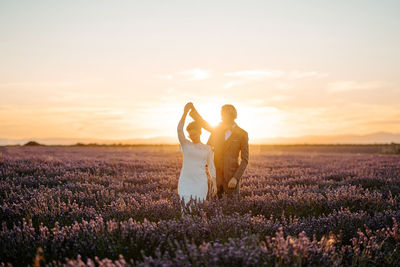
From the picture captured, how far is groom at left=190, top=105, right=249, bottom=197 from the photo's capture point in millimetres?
4770

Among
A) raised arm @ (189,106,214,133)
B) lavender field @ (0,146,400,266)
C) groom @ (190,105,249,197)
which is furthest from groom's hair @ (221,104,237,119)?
lavender field @ (0,146,400,266)

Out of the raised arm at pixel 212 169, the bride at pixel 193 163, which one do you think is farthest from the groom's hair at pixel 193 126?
the raised arm at pixel 212 169

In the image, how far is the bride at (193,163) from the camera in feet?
13.7

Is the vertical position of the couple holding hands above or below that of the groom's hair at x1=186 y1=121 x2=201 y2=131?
below

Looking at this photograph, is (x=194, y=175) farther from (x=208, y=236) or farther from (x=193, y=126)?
(x=208, y=236)

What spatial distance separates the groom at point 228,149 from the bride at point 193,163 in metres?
0.37

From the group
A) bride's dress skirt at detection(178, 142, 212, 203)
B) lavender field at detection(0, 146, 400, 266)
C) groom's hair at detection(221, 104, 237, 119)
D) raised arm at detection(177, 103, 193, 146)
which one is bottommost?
lavender field at detection(0, 146, 400, 266)

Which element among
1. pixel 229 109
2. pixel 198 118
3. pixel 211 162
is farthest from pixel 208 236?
pixel 229 109

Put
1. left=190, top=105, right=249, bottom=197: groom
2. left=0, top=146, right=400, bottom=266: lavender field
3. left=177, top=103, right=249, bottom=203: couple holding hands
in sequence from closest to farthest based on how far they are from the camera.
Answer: left=0, top=146, right=400, bottom=266: lavender field
left=177, top=103, right=249, bottom=203: couple holding hands
left=190, top=105, right=249, bottom=197: groom

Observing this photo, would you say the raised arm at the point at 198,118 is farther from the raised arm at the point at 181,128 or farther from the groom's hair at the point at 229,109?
the groom's hair at the point at 229,109

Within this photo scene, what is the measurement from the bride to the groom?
1.21ft

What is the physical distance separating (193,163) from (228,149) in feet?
2.68

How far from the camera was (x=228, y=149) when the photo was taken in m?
4.85

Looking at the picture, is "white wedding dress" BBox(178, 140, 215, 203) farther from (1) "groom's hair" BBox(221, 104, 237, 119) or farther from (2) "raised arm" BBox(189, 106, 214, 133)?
(1) "groom's hair" BBox(221, 104, 237, 119)
